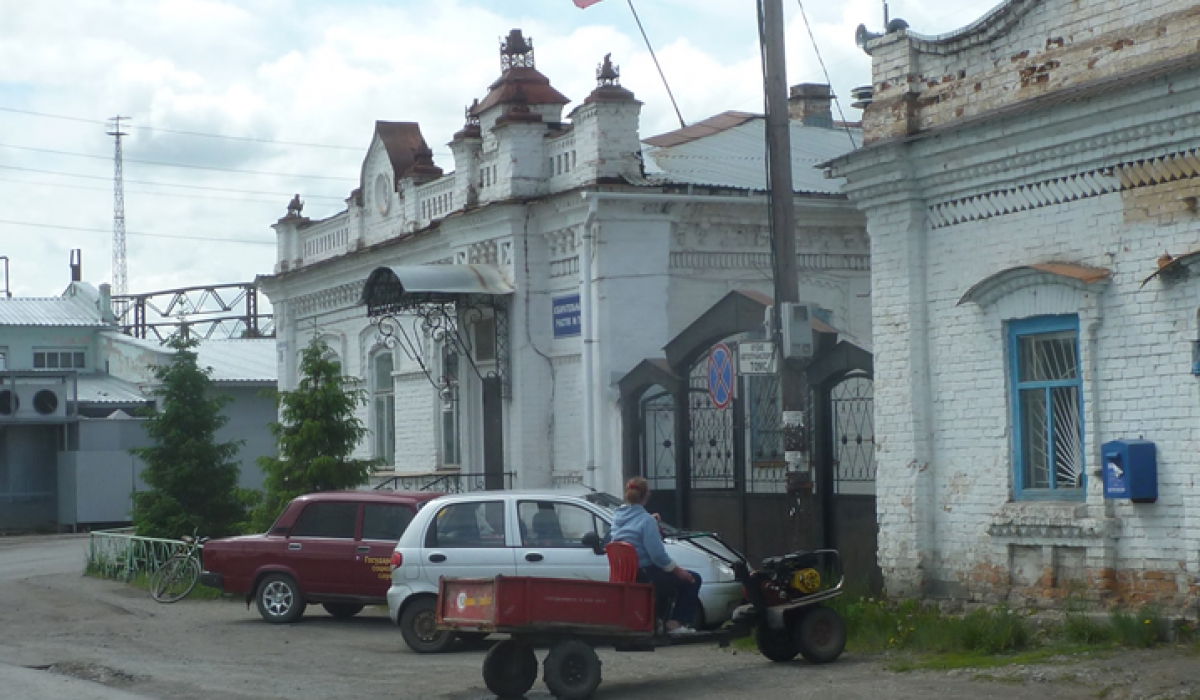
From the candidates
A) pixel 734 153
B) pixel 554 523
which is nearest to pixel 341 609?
pixel 554 523

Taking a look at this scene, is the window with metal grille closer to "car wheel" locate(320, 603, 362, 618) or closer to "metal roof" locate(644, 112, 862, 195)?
"metal roof" locate(644, 112, 862, 195)

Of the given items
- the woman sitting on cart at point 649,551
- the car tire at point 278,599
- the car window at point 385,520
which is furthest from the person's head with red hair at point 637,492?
the car tire at point 278,599

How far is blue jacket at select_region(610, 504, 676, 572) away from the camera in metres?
11.8

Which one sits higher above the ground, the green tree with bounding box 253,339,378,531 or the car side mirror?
the green tree with bounding box 253,339,378,531

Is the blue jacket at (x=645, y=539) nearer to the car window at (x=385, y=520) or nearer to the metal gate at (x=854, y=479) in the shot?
the metal gate at (x=854, y=479)

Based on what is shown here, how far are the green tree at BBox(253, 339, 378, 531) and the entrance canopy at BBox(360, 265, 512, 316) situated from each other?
4.21 feet

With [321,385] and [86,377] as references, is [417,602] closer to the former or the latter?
[321,385]

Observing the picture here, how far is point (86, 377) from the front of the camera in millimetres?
50625

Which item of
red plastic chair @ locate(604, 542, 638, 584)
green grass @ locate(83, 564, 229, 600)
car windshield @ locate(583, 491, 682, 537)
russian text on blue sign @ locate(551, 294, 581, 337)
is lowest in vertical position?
green grass @ locate(83, 564, 229, 600)

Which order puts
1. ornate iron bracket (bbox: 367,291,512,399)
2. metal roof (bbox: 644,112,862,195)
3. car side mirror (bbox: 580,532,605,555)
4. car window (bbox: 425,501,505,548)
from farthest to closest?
ornate iron bracket (bbox: 367,291,512,399) < metal roof (bbox: 644,112,862,195) < car window (bbox: 425,501,505,548) < car side mirror (bbox: 580,532,605,555)

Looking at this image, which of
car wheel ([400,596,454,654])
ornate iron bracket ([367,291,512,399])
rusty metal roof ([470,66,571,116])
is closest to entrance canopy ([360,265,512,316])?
ornate iron bracket ([367,291,512,399])

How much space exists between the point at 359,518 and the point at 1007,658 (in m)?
7.76

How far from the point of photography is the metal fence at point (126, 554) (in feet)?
73.9

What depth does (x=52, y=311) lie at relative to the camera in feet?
173
